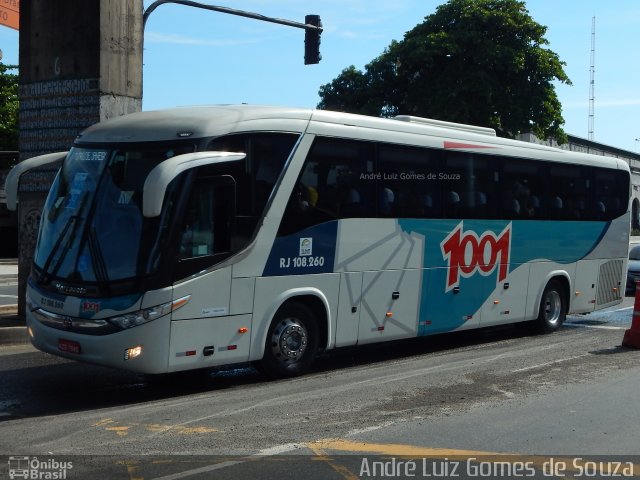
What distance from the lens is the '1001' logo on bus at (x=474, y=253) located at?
13375 mm

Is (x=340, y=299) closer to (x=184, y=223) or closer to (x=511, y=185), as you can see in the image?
(x=184, y=223)

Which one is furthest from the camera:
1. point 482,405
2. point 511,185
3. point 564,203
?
point 564,203

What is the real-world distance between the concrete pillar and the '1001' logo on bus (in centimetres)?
629

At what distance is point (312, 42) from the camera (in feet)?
70.3

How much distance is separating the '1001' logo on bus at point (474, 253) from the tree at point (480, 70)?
91.3 feet

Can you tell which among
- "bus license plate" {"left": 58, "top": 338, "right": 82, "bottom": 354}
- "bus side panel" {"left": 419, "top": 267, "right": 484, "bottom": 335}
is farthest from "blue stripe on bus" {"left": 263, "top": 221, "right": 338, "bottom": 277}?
"bus license plate" {"left": 58, "top": 338, "right": 82, "bottom": 354}

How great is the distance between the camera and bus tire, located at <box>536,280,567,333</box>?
51.3 feet

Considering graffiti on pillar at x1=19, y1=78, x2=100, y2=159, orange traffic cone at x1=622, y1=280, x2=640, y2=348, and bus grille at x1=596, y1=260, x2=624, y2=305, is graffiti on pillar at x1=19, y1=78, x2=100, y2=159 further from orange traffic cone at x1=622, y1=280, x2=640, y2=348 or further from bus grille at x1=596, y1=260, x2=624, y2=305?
bus grille at x1=596, y1=260, x2=624, y2=305

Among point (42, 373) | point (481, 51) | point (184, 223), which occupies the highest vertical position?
point (481, 51)

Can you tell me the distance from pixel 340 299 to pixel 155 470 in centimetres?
521

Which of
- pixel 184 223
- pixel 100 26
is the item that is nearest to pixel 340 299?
pixel 184 223

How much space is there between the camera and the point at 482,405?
9.22m

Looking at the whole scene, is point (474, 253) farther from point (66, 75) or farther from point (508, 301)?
point (66, 75)

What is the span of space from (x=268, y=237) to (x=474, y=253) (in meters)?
4.59
